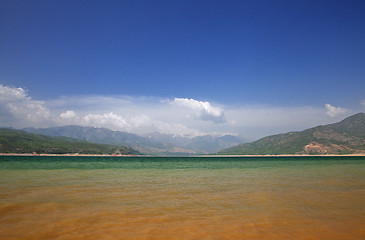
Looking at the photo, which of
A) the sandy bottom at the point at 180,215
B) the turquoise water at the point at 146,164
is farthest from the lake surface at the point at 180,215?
the turquoise water at the point at 146,164

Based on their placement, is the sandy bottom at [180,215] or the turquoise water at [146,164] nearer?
the sandy bottom at [180,215]

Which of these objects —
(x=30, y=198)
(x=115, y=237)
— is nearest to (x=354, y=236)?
(x=115, y=237)

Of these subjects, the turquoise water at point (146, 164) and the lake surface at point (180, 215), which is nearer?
the lake surface at point (180, 215)

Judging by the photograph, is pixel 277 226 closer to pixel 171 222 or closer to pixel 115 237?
pixel 171 222

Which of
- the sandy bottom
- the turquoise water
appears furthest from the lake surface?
the turquoise water

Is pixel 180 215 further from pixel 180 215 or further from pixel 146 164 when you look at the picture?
pixel 146 164

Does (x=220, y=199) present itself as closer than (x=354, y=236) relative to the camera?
No

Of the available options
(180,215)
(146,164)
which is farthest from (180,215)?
(146,164)

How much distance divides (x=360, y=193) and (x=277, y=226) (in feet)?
34.7

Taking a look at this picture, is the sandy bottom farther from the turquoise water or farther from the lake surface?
the turquoise water

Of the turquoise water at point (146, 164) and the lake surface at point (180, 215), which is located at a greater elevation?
the lake surface at point (180, 215)

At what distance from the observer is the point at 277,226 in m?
7.84

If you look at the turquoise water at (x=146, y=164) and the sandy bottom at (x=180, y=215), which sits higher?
the sandy bottom at (x=180, y=215)

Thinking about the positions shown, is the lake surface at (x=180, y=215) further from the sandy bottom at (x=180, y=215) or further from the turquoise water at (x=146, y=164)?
the turquoise water at (x=146, y=164)
